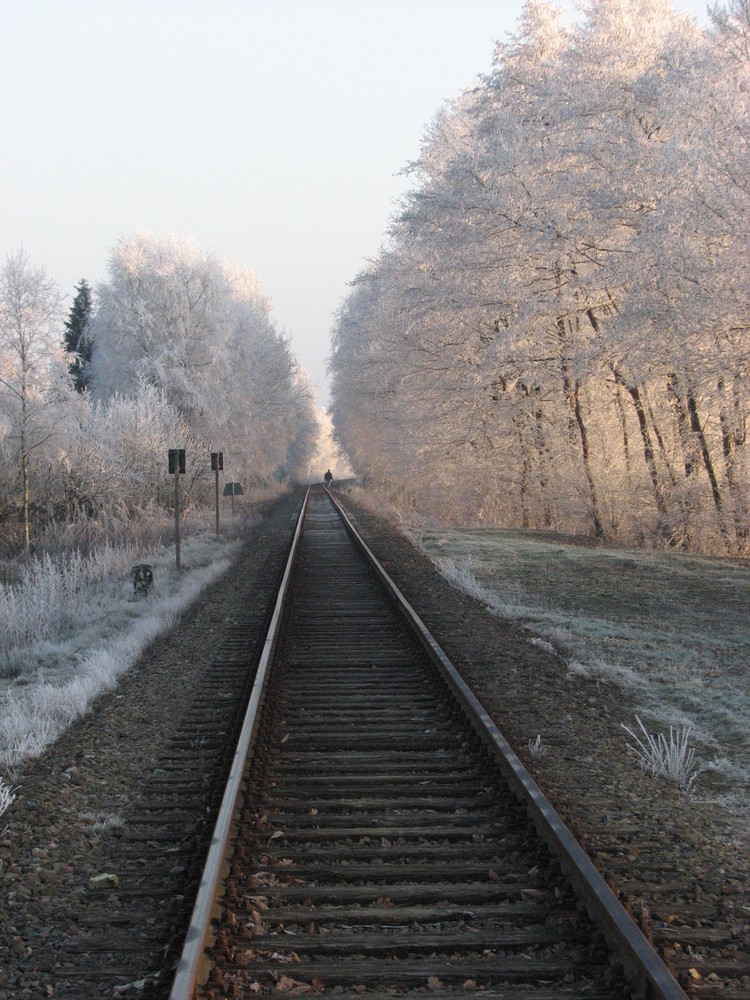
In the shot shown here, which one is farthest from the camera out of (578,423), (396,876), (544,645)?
(578,423)

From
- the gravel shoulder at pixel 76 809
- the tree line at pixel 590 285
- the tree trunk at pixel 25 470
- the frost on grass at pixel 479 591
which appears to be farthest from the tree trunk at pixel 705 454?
the tree trunk at pixel 25 470

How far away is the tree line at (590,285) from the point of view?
13812 millimetres

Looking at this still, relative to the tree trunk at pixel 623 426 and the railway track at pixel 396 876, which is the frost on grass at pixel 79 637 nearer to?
the railway track at pixel 396 876

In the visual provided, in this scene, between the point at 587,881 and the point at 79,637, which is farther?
the point at 79,637

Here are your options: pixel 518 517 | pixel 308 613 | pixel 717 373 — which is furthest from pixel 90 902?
pixel 518 517

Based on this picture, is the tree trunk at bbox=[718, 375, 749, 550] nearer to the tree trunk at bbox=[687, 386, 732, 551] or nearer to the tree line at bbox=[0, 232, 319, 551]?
the tree trunk at bbox=[687, 386, 732, 551]

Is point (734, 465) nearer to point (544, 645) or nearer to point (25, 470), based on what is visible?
point (544, 645)

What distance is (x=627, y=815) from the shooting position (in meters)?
4.81

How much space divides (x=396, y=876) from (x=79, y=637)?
8923mm

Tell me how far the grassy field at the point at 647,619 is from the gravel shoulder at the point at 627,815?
1.24 ft

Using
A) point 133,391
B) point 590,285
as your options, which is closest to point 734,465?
point 590,285

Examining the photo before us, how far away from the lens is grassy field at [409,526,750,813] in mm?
6812

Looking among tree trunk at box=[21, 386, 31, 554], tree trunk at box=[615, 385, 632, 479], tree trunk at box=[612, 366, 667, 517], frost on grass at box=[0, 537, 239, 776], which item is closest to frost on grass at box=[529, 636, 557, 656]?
frost on grass at box=[0, 537, 239, 776]

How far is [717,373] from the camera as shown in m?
13.4
